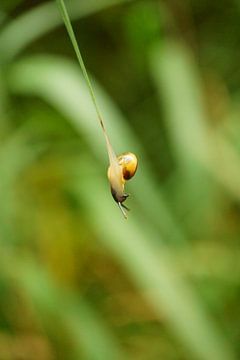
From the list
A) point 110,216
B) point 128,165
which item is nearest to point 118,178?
point 128,165

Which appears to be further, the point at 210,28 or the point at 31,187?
the point at 210,28

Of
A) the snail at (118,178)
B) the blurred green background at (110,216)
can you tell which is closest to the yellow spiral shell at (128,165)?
the snail at (118,178)

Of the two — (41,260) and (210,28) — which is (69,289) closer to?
(41,260)

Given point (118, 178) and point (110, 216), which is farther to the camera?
point (110, 216)

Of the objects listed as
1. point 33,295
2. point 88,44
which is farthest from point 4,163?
point 88,44

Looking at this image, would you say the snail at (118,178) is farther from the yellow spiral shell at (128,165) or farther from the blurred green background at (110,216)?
the blurred green background at (110,216)

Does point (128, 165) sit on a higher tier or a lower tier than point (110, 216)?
higher

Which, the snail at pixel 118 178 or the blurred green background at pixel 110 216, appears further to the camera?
the blurred green background at pixel 110 216

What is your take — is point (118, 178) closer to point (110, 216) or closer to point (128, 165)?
point (128, 165)
